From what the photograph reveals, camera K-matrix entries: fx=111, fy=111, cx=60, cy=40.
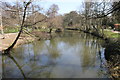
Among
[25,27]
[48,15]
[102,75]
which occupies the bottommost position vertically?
[102,75]

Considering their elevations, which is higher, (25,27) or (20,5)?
(20,5)

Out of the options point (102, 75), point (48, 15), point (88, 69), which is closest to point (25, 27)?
point (48, 15)

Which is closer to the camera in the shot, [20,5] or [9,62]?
[9,62]

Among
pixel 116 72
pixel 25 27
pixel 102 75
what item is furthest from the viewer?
pixel 25 27

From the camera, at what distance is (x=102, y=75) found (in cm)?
514

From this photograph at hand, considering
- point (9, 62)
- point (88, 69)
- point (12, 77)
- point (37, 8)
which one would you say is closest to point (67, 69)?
point (88, 69)

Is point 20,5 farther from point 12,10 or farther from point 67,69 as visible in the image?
point 67,69

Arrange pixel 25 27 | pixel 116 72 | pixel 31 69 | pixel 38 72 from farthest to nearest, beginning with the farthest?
pixel 25 27
pixel 31 69
pixel 38 72
pixel 116 72

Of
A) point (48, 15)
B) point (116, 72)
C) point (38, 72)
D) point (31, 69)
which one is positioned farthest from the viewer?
point (48, 15)

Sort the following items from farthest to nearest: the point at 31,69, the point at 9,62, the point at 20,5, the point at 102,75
A: the point at 20,5 → the point at 9,62 → the point at 31,69 → the point at 102,75

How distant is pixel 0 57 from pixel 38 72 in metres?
3.75

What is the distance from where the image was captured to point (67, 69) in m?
5.71

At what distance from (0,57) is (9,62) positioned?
1.20 m

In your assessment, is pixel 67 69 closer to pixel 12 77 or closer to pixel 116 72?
pixel 116 72
